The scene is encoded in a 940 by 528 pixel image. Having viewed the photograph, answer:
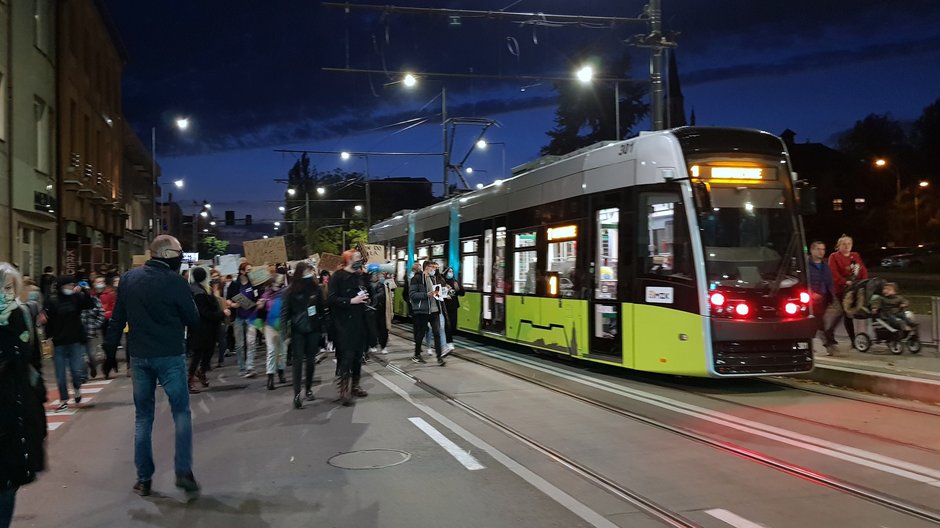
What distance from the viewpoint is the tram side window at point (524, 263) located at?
13.4 m

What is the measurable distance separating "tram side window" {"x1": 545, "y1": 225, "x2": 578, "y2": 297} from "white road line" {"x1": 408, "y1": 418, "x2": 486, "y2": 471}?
14.7ft

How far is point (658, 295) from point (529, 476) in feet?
14.7

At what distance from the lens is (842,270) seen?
41.5 ft

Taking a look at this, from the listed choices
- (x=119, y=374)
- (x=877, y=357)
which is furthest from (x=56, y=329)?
(x=877, y=357)

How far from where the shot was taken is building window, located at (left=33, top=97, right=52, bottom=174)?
20.7 metres

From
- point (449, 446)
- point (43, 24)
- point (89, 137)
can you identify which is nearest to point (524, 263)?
point (449, 446)

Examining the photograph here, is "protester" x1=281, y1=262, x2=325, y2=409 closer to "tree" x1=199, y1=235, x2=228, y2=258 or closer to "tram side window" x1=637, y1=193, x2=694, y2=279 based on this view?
"tram side window" x1=637, y1=193, x2=694, y2=279

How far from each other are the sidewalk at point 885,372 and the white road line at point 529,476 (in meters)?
5.71

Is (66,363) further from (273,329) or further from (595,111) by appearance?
(595,111)

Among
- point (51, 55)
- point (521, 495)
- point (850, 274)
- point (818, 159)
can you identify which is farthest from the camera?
point (818, 159)

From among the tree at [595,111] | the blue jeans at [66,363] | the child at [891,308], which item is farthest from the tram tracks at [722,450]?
Answer: the tree at [595,111]

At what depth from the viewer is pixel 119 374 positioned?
13.1m

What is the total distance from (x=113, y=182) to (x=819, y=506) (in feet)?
Answer: 108

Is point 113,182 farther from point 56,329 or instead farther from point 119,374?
point 56,329
